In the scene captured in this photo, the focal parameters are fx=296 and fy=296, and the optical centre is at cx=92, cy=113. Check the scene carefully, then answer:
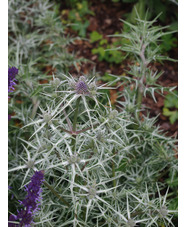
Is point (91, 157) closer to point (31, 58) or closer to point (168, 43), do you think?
point (31, 58)

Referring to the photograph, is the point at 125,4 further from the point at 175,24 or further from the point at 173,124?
the point at 173,124

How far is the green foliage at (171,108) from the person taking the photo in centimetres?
244

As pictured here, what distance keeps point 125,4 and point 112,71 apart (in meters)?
0.90

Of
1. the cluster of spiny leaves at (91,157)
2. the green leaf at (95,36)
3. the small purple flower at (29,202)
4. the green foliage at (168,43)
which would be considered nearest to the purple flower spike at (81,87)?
the cluster of spiny leaves at (91,157)

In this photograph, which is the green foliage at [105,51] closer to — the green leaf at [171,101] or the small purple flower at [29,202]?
the green leaf at [171,101]

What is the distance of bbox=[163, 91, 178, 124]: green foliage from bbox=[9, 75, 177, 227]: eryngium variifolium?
2.07 feet

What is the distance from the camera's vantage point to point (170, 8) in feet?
9.70

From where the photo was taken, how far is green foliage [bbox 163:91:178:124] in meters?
2.44

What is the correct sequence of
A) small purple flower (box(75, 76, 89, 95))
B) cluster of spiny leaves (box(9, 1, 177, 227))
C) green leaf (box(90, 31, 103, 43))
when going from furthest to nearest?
green leaf (box(90, 31, 103, 43))
cluster of spiny leaves (box(9, 1, 177, 227))
small purple flower (box(75, 76, 89, 95))

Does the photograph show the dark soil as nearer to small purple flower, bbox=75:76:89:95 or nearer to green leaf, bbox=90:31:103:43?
green leaf, bbox=90:31:103:43

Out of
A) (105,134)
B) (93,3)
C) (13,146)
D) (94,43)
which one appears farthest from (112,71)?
(105,134)

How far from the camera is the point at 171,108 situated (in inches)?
101

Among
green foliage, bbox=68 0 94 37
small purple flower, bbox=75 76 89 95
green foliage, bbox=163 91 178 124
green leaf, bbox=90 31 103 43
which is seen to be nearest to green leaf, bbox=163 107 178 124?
green foliage, bbox=163 91 178 124

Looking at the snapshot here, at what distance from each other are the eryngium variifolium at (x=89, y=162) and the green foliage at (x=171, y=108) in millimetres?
630
